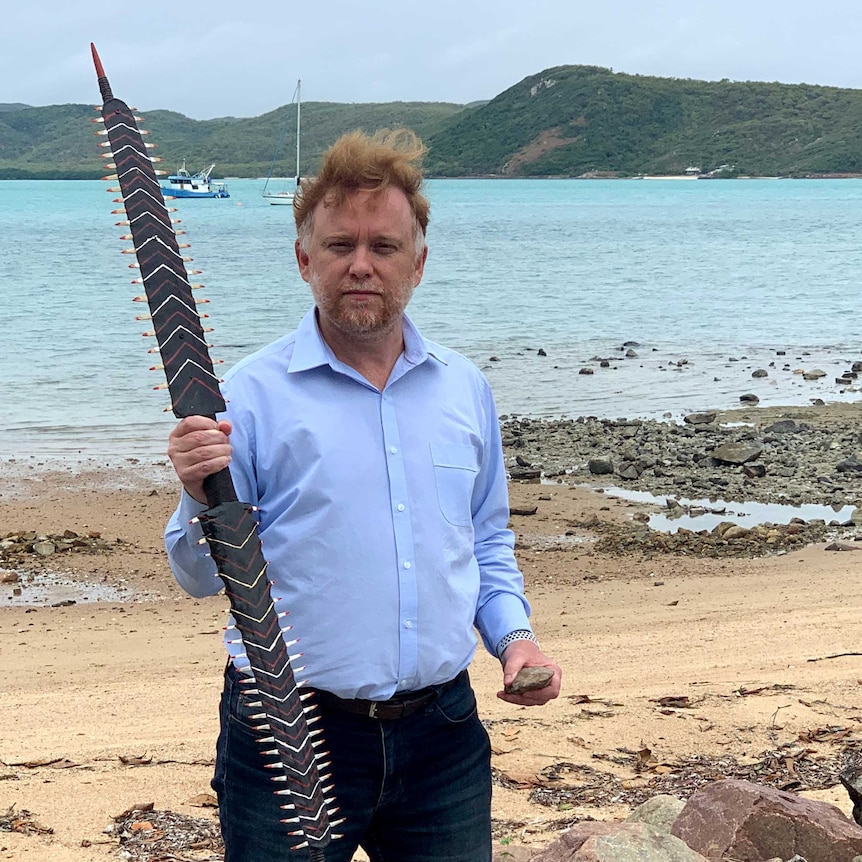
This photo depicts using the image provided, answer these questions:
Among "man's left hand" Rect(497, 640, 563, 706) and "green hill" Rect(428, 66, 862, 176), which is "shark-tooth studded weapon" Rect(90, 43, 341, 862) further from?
"green hill" Rect(428, 66, 862, 176)

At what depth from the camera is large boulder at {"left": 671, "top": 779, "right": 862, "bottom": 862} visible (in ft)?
12.6

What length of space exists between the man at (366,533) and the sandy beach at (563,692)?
6.34 feet

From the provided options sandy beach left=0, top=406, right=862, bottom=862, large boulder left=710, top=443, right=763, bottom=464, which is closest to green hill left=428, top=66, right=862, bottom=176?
large boulder left=710, top=443, right=763, bottom=464

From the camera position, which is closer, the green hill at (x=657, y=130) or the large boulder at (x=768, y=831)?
the large boulder at (x=768, y=831)

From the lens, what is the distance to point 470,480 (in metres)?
2.82

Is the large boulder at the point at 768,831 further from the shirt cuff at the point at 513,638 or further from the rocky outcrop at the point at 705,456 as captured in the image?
the rocky outcrop at the point at 705,456

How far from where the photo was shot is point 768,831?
388 cm

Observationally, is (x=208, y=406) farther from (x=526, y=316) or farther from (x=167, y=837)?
(x=526, y=316)


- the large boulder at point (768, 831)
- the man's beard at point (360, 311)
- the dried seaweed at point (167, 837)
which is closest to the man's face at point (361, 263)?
the man's beard at point (360, 311)

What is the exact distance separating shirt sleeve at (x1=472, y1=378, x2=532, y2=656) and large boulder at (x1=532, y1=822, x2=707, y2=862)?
31.3 inches

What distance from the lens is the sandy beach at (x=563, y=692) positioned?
16.4 ft

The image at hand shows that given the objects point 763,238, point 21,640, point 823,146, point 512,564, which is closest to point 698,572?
point 21,640

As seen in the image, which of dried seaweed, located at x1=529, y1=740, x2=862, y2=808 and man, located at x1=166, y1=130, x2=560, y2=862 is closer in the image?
man, located at x1=166, y1=130, x2=560, y2=862

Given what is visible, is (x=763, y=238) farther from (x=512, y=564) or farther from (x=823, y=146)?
(x=823, y=146)
